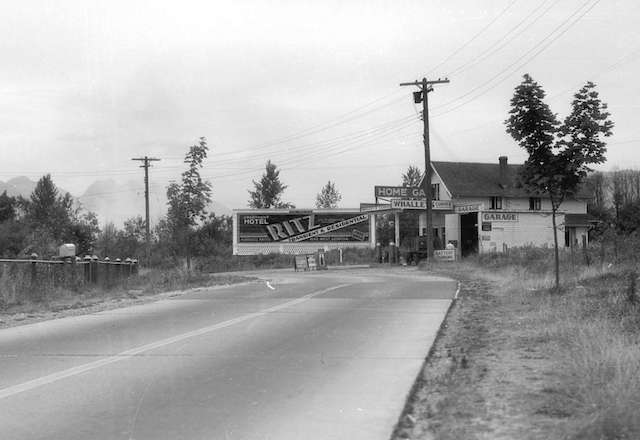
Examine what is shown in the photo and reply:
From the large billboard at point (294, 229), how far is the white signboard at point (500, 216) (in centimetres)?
1330

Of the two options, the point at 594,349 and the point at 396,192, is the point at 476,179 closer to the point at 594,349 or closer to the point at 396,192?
the point at 396,192

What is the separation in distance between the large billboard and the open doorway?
831 centimetres

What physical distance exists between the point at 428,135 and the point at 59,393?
35794mm

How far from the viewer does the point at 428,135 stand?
40.9m

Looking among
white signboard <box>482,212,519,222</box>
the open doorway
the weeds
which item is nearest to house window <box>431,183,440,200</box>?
the open doorway

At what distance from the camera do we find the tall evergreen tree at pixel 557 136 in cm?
1428

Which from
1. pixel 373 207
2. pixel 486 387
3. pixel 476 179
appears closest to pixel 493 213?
pixel 373 207

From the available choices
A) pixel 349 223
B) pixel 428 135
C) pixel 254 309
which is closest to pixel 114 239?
pixel 349 223

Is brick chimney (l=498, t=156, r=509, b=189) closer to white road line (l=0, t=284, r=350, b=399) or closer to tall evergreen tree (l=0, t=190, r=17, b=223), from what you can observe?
tall evergreen tree (l=0, t=190, r=17, b=223)

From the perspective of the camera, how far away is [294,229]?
59.3 metres

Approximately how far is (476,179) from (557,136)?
4970cm

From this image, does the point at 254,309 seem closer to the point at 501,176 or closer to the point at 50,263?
the point at 50,263

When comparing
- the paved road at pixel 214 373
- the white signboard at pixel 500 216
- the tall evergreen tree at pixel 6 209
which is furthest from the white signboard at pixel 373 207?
the tall evergreen tree at pixel 6 209

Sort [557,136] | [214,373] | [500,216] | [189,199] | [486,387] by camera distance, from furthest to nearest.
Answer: [500,216], [189,199], [557,136], [214,373], [486,387]
